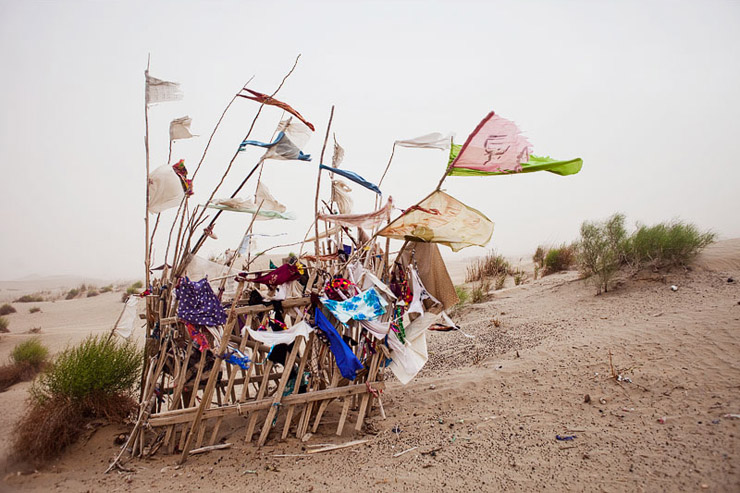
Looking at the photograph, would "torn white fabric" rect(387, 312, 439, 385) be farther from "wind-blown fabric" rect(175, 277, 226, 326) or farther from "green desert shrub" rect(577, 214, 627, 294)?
"green desert shrub" rect(577, 214, 627, 294)

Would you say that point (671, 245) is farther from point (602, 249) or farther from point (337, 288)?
point (337, 288)

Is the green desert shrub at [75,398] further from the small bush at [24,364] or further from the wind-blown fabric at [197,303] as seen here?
the small bush at [24,364]

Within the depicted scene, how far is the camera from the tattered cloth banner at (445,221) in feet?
12.0

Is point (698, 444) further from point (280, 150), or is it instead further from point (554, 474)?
point (280, 150)

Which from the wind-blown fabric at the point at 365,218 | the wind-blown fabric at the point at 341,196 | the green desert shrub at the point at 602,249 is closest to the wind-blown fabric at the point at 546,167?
the wind-blown fabric at the point at 365,218

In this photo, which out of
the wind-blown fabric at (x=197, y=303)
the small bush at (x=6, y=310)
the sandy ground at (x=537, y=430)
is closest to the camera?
the sandy ground at (x=537, y=430)

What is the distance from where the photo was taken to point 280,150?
4000 millimetres

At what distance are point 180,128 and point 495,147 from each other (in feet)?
10.8

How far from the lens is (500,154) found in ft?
11.4

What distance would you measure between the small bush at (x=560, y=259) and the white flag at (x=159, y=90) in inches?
469

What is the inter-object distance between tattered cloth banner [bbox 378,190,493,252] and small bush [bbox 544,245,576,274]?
1003 centimetres

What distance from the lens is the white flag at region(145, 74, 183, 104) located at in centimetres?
393

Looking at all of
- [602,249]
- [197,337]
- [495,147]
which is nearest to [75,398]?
[197,337]

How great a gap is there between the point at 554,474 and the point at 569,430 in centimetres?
68
